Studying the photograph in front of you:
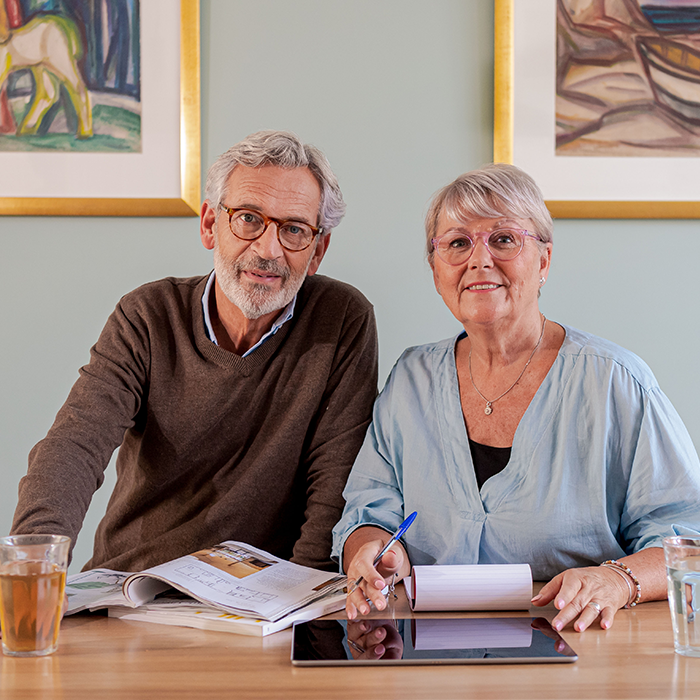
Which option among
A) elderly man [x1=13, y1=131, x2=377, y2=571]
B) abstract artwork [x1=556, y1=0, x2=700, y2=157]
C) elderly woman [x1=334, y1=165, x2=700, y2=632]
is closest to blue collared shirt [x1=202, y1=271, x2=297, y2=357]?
elderly man [x1=13, y1=131, x2=377, y2=571]

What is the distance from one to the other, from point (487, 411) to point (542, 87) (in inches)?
41.1

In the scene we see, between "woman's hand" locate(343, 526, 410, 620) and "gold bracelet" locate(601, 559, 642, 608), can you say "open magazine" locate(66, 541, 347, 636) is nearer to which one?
"woman's hand" locate(343, 526, 410, 620)

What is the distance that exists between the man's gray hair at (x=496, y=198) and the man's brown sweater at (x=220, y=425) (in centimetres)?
37

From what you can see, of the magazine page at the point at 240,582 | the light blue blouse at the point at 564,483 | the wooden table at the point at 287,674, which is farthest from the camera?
the light blue blouse at the point at 564,483

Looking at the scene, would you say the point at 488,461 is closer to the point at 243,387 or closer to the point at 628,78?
the point at 243,387

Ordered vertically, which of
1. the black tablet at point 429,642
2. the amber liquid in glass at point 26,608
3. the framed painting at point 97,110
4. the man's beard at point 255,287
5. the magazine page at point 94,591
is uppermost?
the framed painting at point 97,110

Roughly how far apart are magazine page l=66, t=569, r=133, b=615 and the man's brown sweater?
0.87 ft

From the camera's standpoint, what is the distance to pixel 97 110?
196 centimetres

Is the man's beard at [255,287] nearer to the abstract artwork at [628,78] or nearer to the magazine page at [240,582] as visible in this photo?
the magazine page at [240,582]

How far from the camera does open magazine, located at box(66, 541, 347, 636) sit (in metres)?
1.04

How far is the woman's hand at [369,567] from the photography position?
1.04m

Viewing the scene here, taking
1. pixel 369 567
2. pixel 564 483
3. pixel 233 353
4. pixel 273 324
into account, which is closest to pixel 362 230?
pixel 273 324

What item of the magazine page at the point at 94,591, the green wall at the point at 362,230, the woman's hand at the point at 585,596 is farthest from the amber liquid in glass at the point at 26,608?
the green wall at the point at 362,230

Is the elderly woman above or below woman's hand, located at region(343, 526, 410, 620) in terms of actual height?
above
